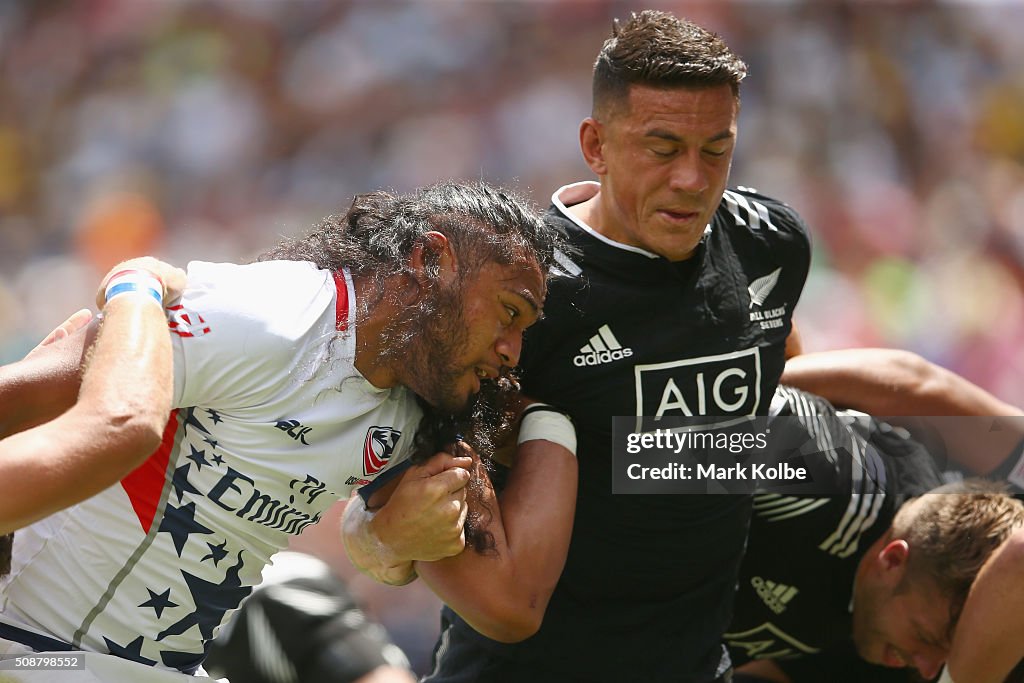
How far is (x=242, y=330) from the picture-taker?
266cm

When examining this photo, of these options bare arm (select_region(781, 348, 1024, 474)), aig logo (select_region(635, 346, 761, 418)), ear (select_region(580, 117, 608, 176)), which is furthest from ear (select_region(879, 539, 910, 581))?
ear (select_region(580, 117, 608, 176))

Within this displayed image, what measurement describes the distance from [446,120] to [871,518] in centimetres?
602

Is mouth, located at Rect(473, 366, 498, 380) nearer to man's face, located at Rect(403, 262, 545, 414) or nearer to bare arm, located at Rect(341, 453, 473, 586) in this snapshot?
man's face, located at Rect(403, 262, 545, 414)

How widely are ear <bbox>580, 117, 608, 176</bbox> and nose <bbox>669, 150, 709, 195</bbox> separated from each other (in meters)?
0.25

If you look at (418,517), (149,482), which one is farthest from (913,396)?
(149,482)

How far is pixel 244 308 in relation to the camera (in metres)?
2.68

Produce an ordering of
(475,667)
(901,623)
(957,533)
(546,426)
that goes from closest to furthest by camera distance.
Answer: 1. (546,426)
2. (475,667)
3. (957,533)
4. (901,623)

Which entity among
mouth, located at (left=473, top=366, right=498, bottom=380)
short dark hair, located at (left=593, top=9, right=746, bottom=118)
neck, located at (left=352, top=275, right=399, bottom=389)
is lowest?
mouth, located at (left=473, top=366, right=498, bottom=380)

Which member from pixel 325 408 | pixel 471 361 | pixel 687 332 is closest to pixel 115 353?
pixel 325 408

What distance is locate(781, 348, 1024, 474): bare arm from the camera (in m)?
4.05

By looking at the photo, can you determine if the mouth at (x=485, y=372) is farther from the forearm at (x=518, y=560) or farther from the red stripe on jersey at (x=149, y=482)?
the red stripe on jersey at (x=149, y=482)

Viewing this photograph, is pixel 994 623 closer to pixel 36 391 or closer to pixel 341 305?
pixel 341 305

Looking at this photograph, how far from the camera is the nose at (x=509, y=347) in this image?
2.96 m

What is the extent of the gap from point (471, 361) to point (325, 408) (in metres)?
0.37
